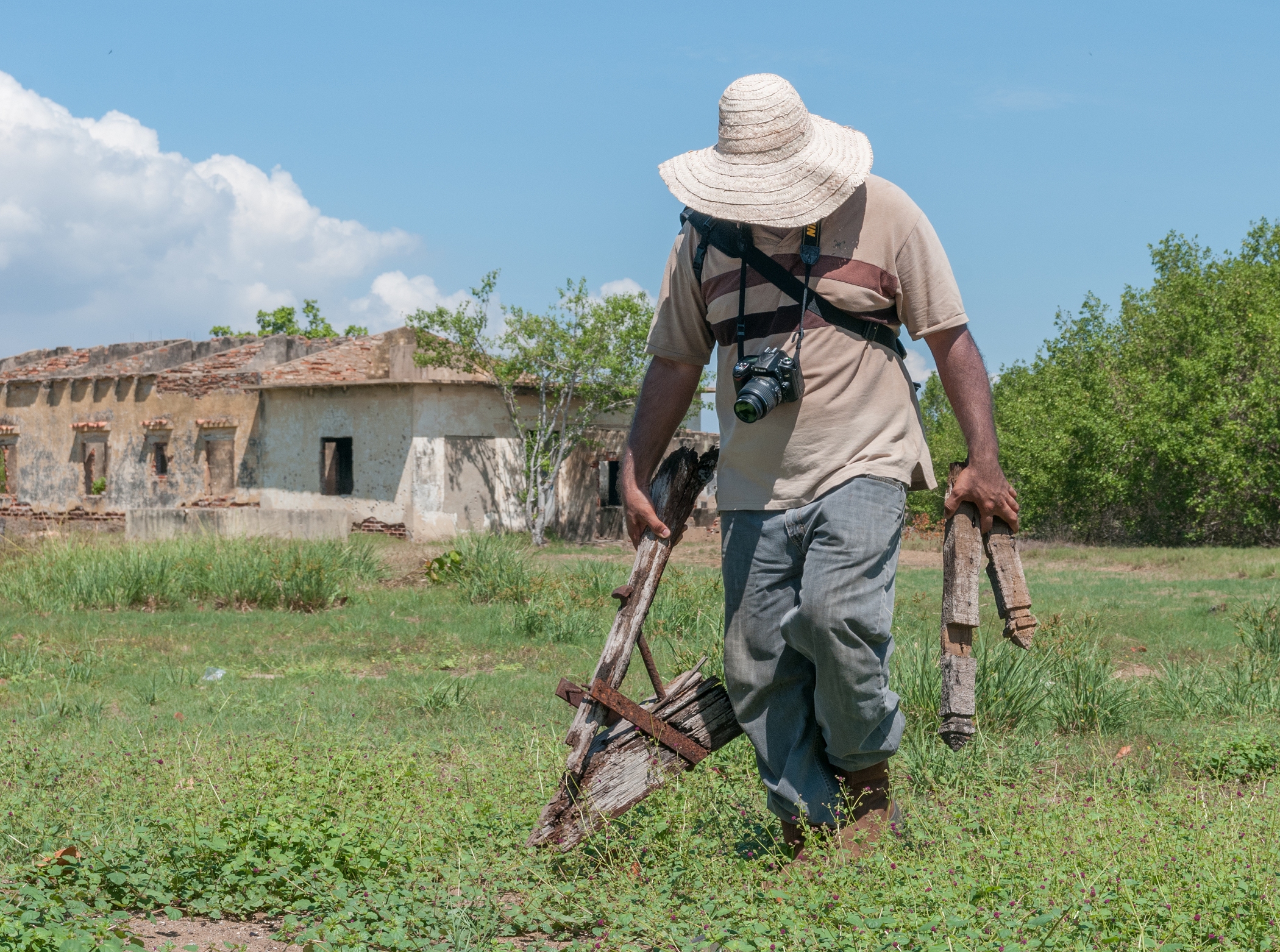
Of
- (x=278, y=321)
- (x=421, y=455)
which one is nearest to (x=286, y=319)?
(x=278, y=321)

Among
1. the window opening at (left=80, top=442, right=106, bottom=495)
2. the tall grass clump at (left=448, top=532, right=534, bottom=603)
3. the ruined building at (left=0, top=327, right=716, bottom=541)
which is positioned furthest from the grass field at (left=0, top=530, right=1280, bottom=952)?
the window opening at (left=80, top=442, right=106, bottom=495)

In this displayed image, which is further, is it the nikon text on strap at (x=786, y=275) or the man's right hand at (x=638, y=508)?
the man's right hand at (x=638, y=508)

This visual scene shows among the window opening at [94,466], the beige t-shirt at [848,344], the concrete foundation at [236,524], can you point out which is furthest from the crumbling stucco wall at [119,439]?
the beige t-shirt at [848,344]

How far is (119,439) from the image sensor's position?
95.8 ft

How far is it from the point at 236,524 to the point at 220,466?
12.2 meters

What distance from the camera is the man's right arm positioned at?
346 centimetres

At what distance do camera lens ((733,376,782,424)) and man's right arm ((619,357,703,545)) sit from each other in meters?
0.47

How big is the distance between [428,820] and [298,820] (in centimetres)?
43

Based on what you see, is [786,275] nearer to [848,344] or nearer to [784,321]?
[784,321]

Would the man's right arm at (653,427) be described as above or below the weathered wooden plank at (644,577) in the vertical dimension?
above

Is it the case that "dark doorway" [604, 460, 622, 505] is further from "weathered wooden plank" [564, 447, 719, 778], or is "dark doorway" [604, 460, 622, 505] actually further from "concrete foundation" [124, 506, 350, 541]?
"weathered wooden plank" [564, 447, 719, 778]

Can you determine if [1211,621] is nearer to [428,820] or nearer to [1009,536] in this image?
[1009,536]

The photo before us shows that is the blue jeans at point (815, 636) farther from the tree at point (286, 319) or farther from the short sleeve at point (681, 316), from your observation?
the tree at point (286, 319)

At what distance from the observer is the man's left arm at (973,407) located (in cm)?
308
